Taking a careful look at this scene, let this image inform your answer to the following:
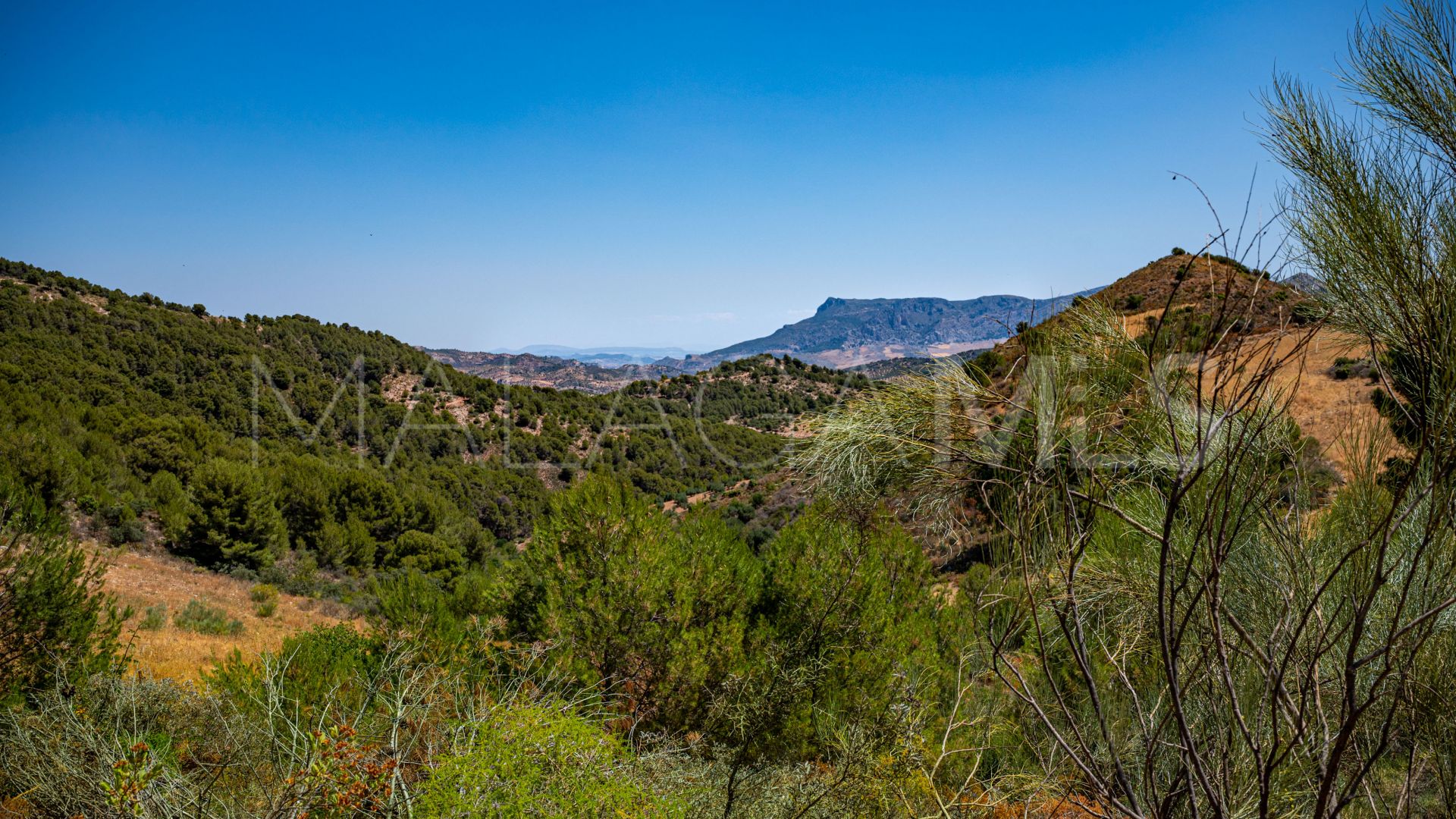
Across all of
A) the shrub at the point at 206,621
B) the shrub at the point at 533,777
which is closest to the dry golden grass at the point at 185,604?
the shrub at the point at 206,621

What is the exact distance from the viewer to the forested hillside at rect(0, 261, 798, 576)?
18.1 m

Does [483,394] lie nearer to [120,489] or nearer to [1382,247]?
[120,489]

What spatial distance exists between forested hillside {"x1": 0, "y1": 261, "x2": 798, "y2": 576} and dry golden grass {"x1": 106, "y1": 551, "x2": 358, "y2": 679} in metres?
1.85

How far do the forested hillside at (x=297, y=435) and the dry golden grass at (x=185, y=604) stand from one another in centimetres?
185

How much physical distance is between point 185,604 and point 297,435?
20500 millimetres

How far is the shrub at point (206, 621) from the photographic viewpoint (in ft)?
37.8

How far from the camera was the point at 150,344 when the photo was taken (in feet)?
103

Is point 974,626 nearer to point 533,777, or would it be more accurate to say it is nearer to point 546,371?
point 533,777

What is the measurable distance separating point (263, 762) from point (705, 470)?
3532cm

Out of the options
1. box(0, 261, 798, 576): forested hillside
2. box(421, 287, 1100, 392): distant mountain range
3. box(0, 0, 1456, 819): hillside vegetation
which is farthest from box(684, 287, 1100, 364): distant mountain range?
box(0, 0, 1456, 819): hillside vegetation

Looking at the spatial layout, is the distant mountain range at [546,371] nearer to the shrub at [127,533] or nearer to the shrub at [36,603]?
the shrub at [127,533]

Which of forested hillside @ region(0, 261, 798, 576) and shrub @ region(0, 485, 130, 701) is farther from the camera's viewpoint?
forested hillside @ region(0, 261, 798, 576)

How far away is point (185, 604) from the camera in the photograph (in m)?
13.0

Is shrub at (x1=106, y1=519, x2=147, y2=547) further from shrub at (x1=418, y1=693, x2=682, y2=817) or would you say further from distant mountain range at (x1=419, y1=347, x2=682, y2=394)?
distant mountain range at (x1=419, y1=347, x2=682, y2=394)
